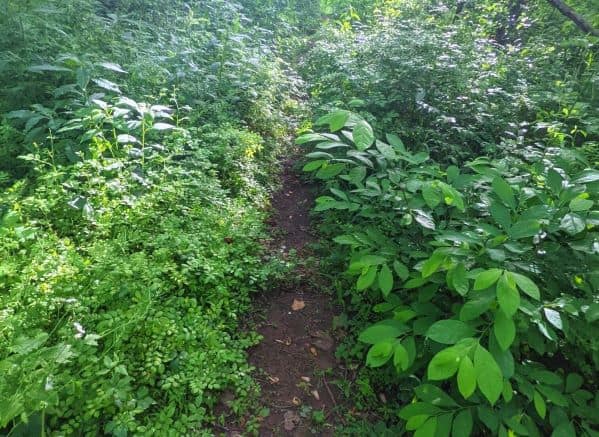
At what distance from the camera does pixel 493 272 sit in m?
1.76

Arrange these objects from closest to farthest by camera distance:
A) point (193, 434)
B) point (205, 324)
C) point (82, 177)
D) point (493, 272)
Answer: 1. point (493, 272)
2. point (193, 434)
3. point (205, 324)
4. point (82, 177)

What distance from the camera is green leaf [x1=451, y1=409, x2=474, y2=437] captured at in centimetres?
204

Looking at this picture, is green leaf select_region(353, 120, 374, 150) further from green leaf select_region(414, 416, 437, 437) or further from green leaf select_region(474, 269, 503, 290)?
green leaf select_region(414, 416, 437, 437)

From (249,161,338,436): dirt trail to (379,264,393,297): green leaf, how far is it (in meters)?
0.92

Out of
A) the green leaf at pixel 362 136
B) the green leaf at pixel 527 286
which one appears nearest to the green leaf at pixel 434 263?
the green leaf at pixel 527 286

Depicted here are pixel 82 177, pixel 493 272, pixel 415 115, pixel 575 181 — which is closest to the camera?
pixel 493 272

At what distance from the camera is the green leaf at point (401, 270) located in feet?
8.36

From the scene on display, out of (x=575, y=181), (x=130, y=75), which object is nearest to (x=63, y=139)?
(x=130, y=75)

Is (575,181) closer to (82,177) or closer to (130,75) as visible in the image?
(82,177)

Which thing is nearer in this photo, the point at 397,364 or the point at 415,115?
the point at 397,364


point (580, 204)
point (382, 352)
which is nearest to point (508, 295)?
point (580, 204)

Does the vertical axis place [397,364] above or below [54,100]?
below

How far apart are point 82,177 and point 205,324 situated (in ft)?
6.49

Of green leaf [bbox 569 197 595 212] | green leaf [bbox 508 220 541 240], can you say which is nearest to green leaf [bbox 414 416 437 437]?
green leaf [bbox 508 220 541 240]
